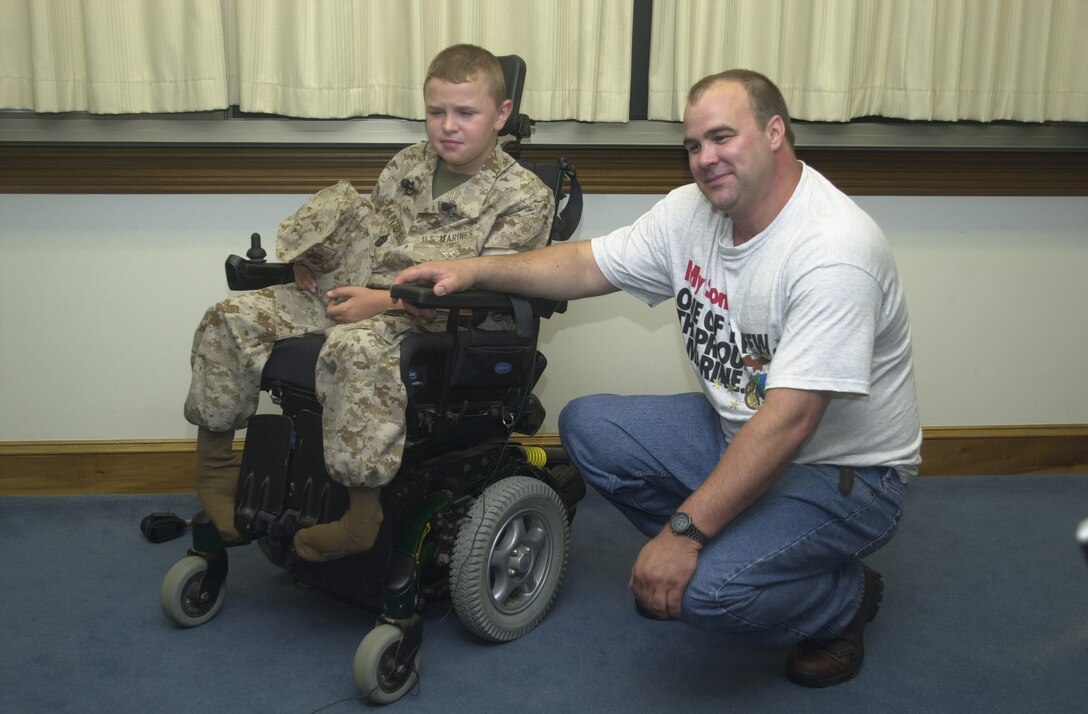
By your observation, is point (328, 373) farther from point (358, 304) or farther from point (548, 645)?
point (548, 645)

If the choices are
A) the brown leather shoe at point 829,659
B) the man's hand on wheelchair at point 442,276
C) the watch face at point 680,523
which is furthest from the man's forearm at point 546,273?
the brown leather shoe at point 829,659

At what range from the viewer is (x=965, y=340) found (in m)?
3.04

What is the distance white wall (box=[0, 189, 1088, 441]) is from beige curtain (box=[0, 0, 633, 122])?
0.95 ft

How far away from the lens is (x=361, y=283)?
89.0 inches

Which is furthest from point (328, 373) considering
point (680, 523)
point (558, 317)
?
point (558, 317)

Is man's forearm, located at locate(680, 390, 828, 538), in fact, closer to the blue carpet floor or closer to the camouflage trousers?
the blue carpet floor

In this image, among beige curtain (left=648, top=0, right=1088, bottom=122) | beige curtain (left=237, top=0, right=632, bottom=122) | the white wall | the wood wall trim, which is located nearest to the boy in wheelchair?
beige curtain (left=237, top=0, right=632, bottom=122)

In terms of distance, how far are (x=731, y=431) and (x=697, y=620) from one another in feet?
1.27

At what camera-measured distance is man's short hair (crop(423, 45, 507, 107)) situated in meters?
2.08

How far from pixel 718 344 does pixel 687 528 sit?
1.26 ft

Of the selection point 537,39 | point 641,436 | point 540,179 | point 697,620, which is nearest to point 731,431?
point 641,436

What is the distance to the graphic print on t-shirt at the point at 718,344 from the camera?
1809mm

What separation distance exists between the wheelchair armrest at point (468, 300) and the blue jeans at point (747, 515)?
236mm

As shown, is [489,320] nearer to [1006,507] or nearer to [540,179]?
[540,179]
